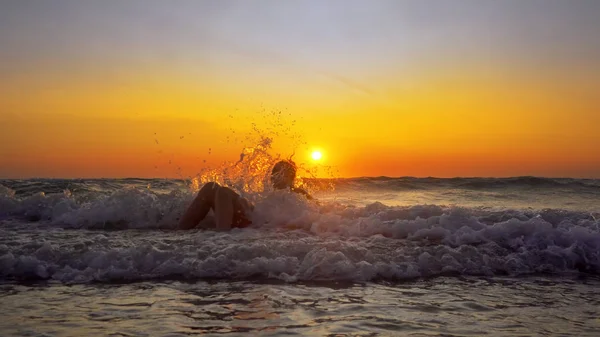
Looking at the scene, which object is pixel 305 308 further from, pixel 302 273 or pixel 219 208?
pixel 219 208

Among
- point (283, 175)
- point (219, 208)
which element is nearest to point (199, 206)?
point (219, 208)

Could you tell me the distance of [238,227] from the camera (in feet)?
27.2

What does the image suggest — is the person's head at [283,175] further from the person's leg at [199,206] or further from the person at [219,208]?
the person's leg at [199,206]

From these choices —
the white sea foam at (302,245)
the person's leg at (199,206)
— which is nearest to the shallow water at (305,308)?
the white sea foam at (302,245)

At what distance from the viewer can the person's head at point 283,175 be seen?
998cm

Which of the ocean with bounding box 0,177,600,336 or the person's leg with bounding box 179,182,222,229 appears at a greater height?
A: the person's leg with bounding box 179,182,222,229

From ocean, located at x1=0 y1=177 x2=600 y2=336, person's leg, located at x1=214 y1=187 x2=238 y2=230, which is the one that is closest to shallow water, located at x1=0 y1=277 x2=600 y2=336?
ocean, located at x1=0 y1=177 x2=600 y2=336

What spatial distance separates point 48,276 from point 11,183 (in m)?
12.0

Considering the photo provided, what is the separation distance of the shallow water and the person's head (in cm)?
499

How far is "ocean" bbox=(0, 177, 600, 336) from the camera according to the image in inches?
148

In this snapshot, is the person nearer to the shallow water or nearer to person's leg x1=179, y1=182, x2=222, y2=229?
person's leg x1=179, y1=182, x2=222, y2=229

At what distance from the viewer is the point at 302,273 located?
532 cm

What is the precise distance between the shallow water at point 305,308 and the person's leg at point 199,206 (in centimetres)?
330

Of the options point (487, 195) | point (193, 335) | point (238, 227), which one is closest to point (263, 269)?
point (193, 335)
